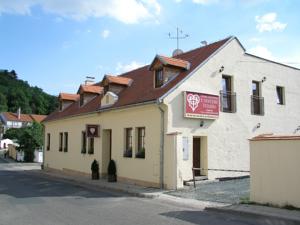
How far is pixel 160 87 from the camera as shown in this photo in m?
17.0

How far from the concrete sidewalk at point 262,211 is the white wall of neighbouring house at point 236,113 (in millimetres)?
4410

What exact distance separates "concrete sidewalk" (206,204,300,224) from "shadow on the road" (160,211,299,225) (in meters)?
0.08

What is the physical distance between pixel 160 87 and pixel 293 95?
8888mm

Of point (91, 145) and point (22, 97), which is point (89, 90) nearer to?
point (91, 145)

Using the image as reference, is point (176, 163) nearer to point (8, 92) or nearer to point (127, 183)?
point (127, 183)

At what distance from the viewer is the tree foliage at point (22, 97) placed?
11025cm

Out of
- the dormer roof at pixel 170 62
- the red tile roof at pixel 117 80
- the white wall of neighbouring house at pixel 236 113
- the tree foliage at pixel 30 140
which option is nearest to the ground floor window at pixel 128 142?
the white wall of neighbouring house at pixel 236 113

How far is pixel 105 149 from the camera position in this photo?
20469 millimetres

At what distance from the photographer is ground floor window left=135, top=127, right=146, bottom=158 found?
16961mm

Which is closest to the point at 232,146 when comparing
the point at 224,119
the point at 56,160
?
the point at 224,119

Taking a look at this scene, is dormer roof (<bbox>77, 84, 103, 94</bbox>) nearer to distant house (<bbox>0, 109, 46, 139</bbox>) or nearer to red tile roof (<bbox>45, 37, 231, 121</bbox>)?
red tile roof (<bbox>45, 37, 231, 121</bbox>)

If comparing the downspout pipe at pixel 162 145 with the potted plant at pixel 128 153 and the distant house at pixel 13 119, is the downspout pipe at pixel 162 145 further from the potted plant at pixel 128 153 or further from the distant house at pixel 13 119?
the distant house at pixel 13 119

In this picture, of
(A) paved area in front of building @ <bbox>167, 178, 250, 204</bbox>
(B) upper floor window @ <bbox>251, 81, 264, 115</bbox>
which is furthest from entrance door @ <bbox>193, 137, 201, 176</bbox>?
(B) upper floor window @ <bbox>251, 81, 264, 115</bbox>

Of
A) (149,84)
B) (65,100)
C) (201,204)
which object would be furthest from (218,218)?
(65,100)
